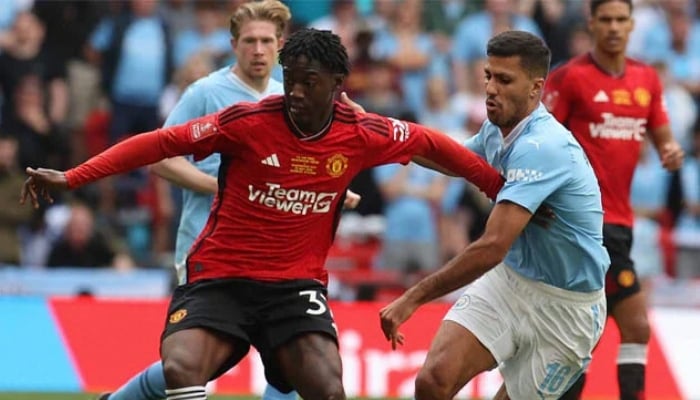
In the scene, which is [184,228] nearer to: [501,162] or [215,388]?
[501,162]

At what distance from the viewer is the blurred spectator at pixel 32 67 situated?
1595 cm

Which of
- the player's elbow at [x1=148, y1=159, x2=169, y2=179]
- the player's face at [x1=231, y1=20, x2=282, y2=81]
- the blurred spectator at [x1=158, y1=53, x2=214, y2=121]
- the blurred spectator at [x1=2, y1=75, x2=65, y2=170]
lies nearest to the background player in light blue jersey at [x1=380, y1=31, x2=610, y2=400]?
the player's face at [x1=231, y1=20, x2=282, y2=81]

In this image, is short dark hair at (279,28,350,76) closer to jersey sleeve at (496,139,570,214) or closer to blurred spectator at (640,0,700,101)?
A: jersey sleeve at (496,139,570,214)

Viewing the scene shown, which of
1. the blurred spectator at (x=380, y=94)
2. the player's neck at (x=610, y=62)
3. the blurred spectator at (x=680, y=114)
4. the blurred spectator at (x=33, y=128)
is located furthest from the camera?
the blurred spectator at (x=680, y=114)

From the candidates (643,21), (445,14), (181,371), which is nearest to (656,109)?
(181,371)

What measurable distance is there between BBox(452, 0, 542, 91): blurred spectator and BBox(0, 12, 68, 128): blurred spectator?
4014 mm

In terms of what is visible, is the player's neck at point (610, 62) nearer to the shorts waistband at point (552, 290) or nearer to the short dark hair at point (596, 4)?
the short dark hair at point (596, 4)

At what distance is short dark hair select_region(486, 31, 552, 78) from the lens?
782 cm

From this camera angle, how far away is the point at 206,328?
24.7ft

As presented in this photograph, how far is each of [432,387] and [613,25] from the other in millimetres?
3302

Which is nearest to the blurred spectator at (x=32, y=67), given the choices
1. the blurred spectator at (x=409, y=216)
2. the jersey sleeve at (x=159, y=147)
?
the blurred spectator at (x=409, y=216)

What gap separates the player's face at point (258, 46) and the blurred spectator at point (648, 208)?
678cm

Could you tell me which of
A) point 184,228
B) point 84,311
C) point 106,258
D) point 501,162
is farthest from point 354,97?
point 501,162

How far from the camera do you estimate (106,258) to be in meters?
14.9
